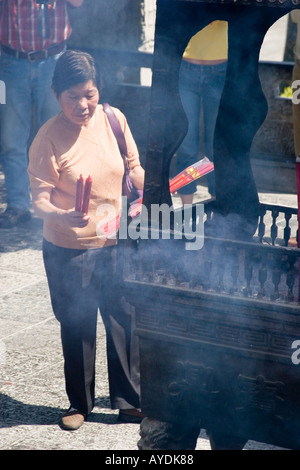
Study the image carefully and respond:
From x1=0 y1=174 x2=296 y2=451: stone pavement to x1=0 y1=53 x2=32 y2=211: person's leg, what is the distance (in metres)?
1.20

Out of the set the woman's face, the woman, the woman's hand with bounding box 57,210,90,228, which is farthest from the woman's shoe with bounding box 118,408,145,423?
the woman's face

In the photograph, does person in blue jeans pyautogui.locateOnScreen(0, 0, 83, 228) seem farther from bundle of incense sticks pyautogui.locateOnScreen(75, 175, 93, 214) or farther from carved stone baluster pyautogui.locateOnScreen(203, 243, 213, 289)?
carved stone baluster pyautogui.locateOnScreen(203, 243, 213, 289)

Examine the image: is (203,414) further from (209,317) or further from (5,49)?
(5,49)

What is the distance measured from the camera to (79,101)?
3.81 m

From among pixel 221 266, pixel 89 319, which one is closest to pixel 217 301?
pixel 221 266

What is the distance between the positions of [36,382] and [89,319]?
691 millimetres

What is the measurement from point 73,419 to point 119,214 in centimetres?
109

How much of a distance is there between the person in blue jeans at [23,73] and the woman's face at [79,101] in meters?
3.06

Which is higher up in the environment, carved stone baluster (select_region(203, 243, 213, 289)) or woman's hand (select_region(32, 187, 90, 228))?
carved stone baluster (select_region(203, 243, 213, 289))

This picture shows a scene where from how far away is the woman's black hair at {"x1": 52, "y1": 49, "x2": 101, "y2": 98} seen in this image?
3770mm

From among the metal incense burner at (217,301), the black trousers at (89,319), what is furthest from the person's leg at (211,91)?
the metal incense burner at (217,301)

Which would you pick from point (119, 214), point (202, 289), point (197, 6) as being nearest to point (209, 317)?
point (202, 289)
